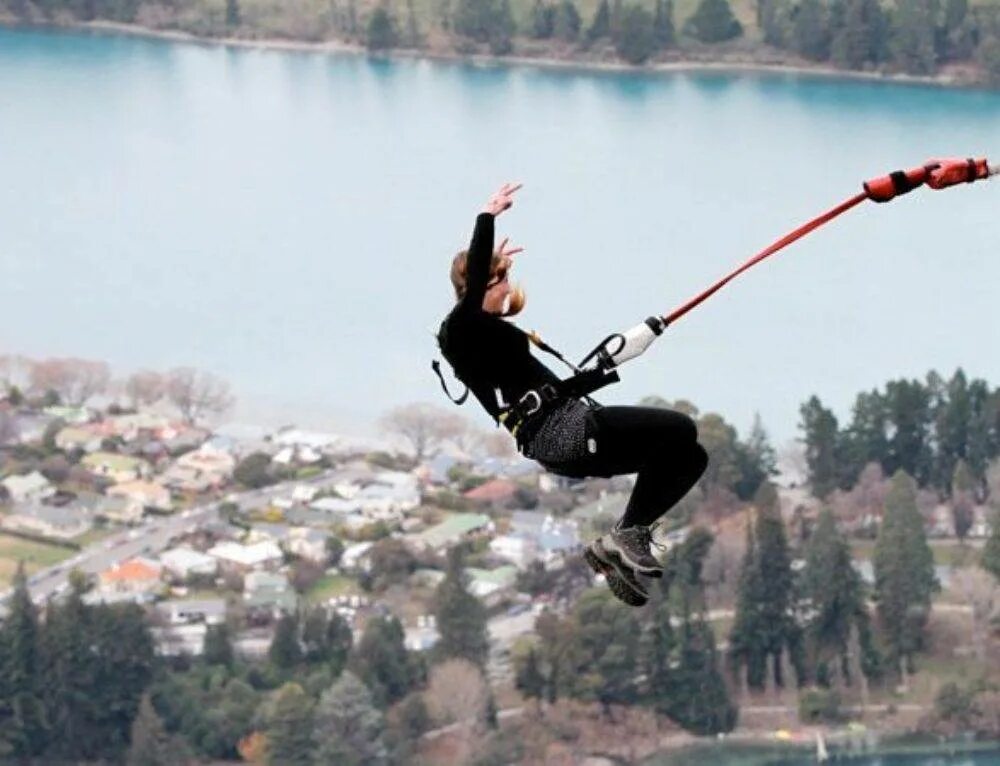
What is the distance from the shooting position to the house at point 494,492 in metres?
40.0

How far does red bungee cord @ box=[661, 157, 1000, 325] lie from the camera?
16.3ft

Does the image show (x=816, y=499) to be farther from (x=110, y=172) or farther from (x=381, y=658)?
(x=110, y=172)

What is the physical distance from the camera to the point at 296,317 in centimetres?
5394

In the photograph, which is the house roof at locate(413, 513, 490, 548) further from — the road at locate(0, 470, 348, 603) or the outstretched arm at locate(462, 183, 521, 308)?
the outstretched arm at locate(462, 183, 521, 308)

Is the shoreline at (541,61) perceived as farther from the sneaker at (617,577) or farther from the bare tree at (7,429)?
the sneaker at (617,577)

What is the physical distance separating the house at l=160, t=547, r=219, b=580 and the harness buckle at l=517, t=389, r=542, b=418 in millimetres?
32885

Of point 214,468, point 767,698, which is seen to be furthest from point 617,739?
point 214,468

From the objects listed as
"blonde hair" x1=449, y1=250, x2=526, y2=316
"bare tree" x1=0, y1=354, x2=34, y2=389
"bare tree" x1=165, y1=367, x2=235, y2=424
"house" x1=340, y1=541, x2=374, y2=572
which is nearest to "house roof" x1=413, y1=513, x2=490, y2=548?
"house" x1=340, y1=541, x2=374, y2=572

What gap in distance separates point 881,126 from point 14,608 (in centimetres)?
2386

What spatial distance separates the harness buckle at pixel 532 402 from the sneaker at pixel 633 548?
0.28m

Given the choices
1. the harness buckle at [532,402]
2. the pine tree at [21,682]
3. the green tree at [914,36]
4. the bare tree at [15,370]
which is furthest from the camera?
the green tree at [914,36]

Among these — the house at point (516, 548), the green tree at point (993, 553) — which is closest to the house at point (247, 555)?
the house at point (516, 548)

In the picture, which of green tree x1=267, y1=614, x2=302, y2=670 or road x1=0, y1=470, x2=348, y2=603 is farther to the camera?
road x1=0, y1=470, x2=348, y2=603

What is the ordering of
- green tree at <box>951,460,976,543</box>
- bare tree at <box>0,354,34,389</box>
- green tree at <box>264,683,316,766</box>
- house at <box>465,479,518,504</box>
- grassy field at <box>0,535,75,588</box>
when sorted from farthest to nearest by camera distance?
bare tree at <box>0,354,34,389</box> < house at <box>465,479,518,504</box> < grassy field at <box>0,535,75,588</box> < green tree at <box>951,460,976,543</box> < green tree at <box>264,683,316,766</box>
